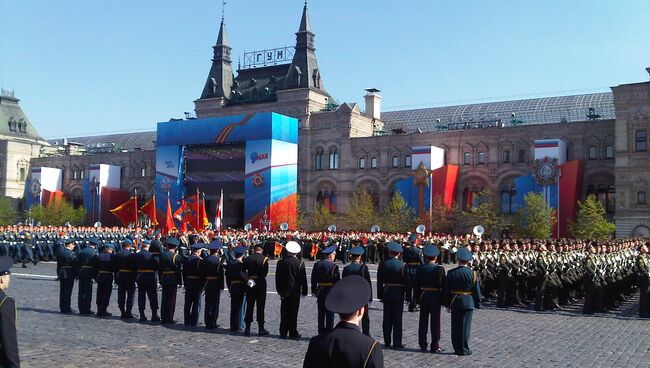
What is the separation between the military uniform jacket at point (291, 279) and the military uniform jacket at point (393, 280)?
1558 mm

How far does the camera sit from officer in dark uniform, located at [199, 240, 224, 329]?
Answer: 14.1 m

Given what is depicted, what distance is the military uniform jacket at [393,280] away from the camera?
1241 cm

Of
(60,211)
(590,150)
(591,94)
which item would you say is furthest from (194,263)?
(60,211)

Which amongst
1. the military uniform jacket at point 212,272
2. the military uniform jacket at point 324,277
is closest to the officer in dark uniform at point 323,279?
the military uniform jacket at point 324,277

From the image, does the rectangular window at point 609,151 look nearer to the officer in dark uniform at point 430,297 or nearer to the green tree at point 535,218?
the green tree at point 535,218

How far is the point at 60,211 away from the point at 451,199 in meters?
43.4

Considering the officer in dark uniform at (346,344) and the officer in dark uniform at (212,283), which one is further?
the officer in dark uniform at (212,283)

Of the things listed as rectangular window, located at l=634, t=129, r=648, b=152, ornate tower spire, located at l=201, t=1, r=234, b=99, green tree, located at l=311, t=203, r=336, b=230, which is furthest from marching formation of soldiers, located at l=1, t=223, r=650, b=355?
ornate tower spire, located at l=201, t=1, r=234, b=99

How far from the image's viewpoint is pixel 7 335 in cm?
562

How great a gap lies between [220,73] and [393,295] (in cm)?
6797

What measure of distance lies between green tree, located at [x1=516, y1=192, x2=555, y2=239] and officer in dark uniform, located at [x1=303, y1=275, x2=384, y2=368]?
43.7m

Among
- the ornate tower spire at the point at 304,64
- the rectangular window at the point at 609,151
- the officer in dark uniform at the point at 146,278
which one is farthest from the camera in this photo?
the ornate tower spire at the point at 304,64

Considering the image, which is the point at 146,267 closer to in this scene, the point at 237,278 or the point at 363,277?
the point at 237,278

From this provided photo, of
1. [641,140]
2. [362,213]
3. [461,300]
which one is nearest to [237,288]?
[461,300]
